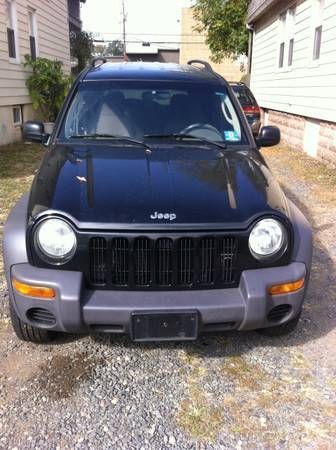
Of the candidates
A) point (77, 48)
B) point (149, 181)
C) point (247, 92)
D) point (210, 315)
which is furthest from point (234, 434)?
point (77, 48)

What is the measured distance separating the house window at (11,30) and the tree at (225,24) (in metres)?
13.0

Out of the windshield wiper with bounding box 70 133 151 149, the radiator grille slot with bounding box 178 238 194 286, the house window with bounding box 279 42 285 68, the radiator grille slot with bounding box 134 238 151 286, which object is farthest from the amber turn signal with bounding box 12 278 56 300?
the house window with bounding box 279 42 285 68

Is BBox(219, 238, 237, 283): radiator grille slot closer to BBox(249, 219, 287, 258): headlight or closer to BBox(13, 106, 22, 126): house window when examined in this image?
BBox(249, 219, 287, 258): headlight

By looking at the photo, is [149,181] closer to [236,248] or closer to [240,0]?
[236,248]

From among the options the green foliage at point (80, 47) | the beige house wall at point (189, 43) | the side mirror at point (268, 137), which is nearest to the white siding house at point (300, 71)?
the side mirror at point (268, 137)

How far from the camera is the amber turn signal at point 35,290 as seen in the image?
2592 millimetres

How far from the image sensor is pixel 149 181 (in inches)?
117

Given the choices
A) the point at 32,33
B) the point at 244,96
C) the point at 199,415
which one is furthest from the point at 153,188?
the point at 32,33

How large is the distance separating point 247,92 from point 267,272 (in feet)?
39.5

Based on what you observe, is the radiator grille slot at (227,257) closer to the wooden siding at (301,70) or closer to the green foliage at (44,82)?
the wooden siding at (301,70)

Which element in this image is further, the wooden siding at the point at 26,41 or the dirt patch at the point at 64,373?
the wooden siding at the point at 26,41

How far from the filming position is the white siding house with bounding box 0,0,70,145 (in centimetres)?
1116

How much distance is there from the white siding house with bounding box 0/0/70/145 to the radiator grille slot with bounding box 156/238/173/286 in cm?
957

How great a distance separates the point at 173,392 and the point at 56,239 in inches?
44.6
